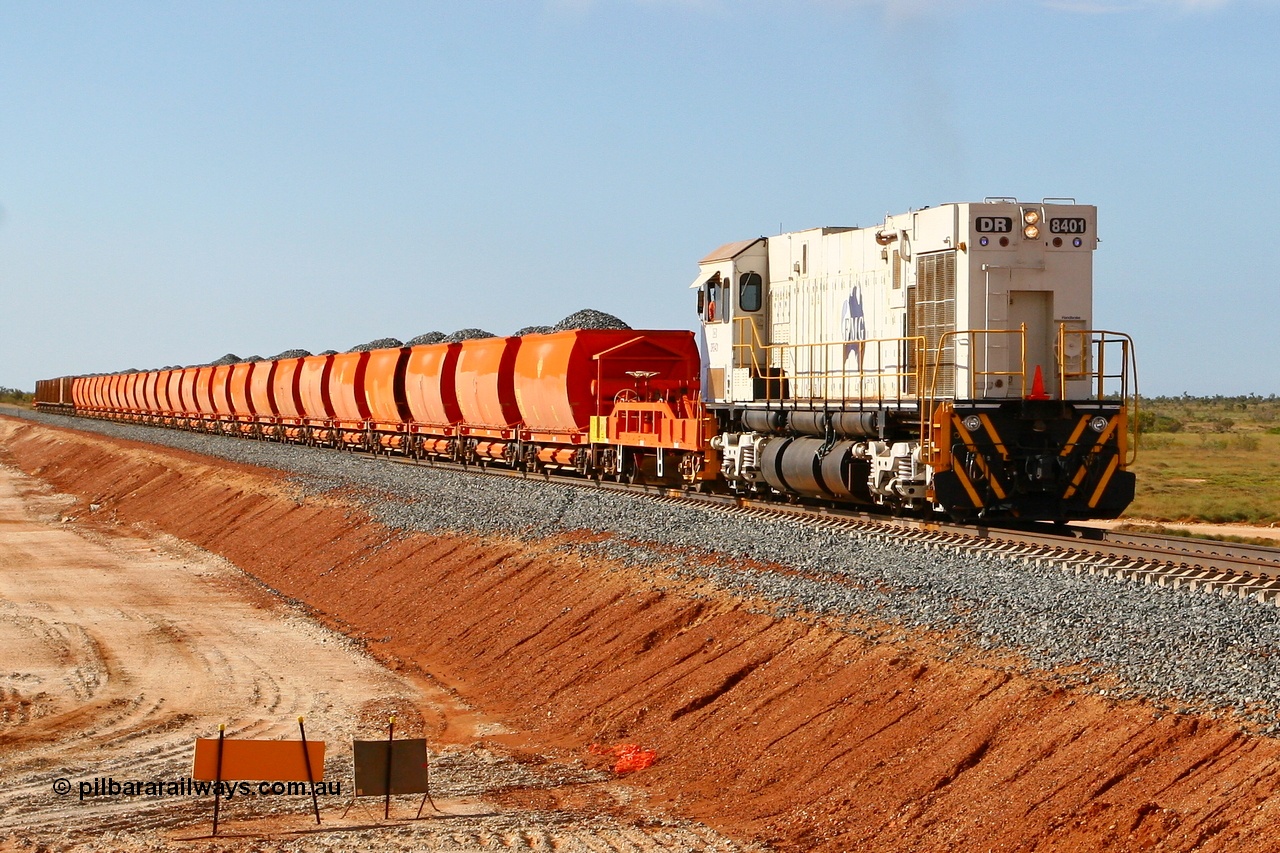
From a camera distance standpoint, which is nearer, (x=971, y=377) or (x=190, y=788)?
(x=190, y=788)

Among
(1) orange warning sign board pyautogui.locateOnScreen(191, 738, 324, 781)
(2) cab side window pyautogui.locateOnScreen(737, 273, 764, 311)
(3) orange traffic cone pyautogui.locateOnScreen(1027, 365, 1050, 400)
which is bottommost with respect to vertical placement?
(1) orange warning sign board pyautogui.locateOnScreen(191, 738, 324, 781)

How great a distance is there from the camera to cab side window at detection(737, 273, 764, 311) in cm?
2223

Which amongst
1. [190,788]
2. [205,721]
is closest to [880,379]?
[205,721]

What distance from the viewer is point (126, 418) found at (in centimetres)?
8438

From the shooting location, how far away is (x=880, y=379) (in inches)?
679

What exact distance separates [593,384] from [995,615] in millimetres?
17368

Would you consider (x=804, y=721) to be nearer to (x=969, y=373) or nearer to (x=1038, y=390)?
(x=969, y=373)

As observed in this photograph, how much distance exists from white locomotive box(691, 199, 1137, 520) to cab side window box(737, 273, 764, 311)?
2.46 m

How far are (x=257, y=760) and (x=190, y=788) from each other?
1.13m

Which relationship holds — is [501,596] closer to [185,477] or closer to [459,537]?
[459,537]

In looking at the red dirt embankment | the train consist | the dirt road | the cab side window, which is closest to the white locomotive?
the train consist

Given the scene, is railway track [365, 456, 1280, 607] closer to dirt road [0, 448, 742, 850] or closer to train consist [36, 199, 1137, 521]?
train consist [36, 199, 1137, 521]

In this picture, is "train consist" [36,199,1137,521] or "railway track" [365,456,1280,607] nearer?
"railway track" [365,456,1280,607]

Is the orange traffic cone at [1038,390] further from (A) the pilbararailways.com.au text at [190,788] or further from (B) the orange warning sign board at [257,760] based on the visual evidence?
(B) the orange warning sign board at [257,760]
